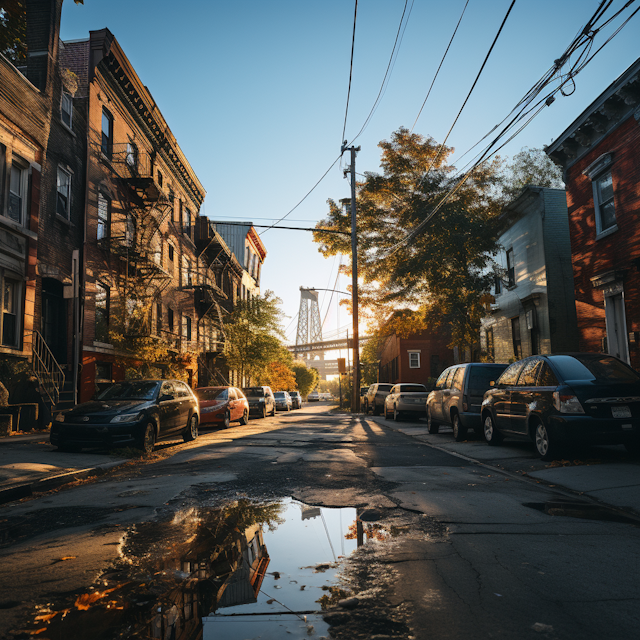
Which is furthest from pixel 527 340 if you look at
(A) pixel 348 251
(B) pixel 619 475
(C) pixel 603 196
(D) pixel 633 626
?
(D) pixel 633 626

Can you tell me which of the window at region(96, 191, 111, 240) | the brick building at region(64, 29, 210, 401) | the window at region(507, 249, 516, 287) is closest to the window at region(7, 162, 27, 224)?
the brick building at region(64, 29, 210, 401)

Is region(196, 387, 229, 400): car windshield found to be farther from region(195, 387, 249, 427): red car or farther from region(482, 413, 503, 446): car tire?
region(482, 413, 503, 446): car tire

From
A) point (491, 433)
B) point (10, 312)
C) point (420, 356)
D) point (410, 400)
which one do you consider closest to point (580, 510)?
point (491, 433)

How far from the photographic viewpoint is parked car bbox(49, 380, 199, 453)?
35.2 ft

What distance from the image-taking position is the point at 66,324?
18.1 meters

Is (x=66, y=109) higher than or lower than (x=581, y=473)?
higher

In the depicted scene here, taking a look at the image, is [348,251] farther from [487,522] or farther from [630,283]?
[487,522]

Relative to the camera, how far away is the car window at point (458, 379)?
13.5m

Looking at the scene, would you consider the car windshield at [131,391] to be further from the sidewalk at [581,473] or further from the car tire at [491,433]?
the car tire at [491,433]

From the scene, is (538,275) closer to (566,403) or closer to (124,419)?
(566,403)

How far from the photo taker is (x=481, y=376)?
43.2 ft

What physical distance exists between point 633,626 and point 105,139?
884 inches

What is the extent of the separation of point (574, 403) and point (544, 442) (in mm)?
926

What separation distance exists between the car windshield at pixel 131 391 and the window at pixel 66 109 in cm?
1032
